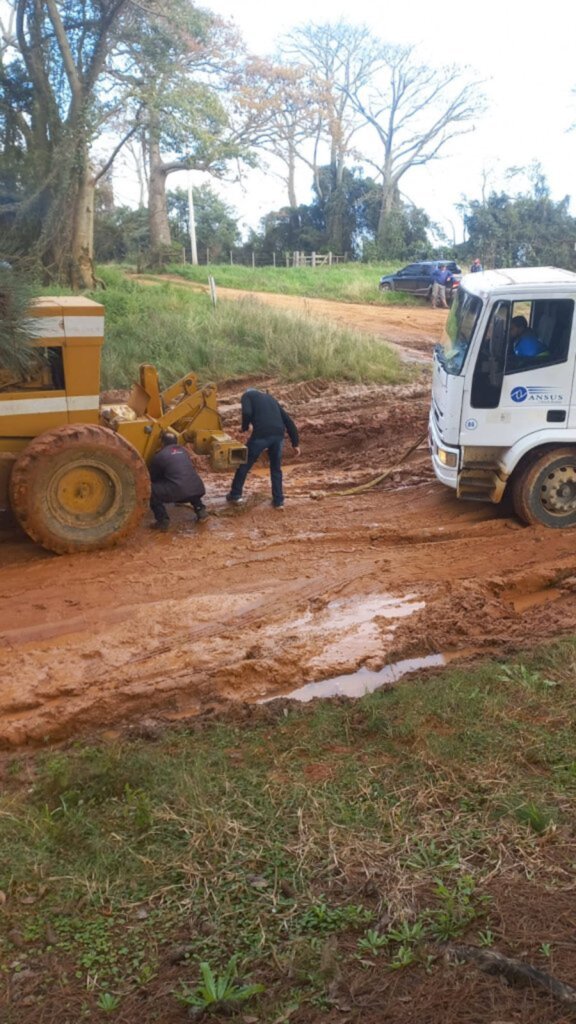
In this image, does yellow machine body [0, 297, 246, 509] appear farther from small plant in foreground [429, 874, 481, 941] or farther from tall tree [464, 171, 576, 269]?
tall tree [464, 171, 576, 269]

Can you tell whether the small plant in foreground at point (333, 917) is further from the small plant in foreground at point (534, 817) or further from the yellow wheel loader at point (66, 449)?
the yellow wheel loader at point (66, 449)

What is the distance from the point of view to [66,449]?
842 centimetres

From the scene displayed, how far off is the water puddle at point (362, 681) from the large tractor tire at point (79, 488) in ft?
10.1

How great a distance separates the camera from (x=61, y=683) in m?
6.37

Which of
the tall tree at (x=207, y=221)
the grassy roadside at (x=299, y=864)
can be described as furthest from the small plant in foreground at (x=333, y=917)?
the tall tree at (x=207, y=221)

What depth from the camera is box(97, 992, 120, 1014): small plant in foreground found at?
3.32 meters

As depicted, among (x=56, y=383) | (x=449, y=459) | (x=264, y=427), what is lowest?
(x=449, y=459)

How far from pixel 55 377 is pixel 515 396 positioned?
4412 mm

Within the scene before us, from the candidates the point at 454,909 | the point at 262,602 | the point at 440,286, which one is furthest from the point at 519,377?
the point at 440,286

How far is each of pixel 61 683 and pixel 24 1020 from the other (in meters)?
3.20

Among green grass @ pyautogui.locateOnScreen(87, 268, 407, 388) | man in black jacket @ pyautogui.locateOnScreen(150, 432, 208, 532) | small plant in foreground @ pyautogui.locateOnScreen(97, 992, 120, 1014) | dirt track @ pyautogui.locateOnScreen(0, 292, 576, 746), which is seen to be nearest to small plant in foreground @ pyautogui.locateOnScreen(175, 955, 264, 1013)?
small plant in foreground @ pyautogui.locateOnScreen(97, 992, 120, 1014)

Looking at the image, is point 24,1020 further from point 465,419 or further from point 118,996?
point 465,419

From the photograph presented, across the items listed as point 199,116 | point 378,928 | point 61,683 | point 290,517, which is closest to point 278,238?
point 199,116

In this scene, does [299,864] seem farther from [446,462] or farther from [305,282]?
[305,282]
